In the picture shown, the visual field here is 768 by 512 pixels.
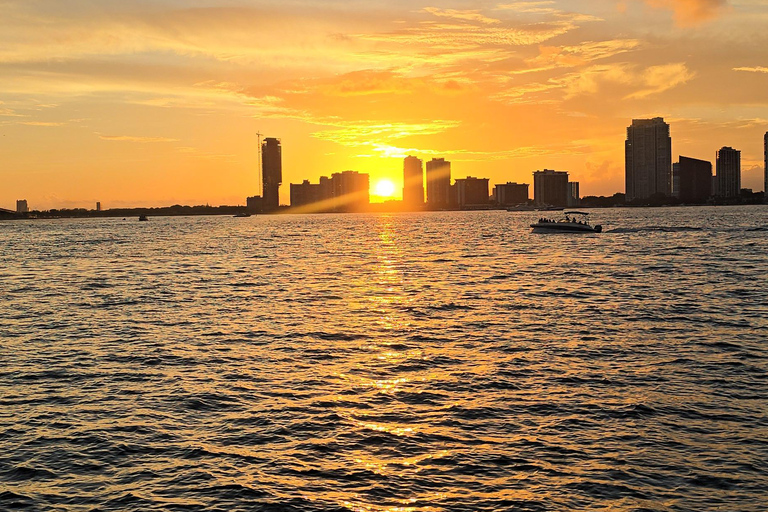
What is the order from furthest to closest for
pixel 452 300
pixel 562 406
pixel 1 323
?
pixel 452 300
pixel 1 323
pixel 562 406

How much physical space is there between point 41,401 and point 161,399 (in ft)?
16.6

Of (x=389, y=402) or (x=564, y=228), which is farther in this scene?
(x=564, y=228)

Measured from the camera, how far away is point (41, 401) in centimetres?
2786

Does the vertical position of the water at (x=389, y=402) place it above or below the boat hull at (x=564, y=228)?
below

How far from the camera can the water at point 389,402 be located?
18.7m

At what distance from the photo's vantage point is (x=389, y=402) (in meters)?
27.0

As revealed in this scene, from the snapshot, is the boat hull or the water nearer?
the water

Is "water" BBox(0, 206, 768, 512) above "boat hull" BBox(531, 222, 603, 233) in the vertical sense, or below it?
below

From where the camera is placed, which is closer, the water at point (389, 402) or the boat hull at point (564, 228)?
the water at point (389, 402)

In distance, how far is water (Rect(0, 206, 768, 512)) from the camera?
18672 millimetres

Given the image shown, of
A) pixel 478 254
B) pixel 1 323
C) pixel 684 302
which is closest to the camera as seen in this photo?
pixel 1 323

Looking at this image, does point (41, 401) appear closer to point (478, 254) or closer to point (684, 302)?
point (684, 302)

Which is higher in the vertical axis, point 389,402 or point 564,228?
point 564,228

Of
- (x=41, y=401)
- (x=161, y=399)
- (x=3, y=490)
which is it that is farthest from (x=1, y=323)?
(x=3, y=490)
